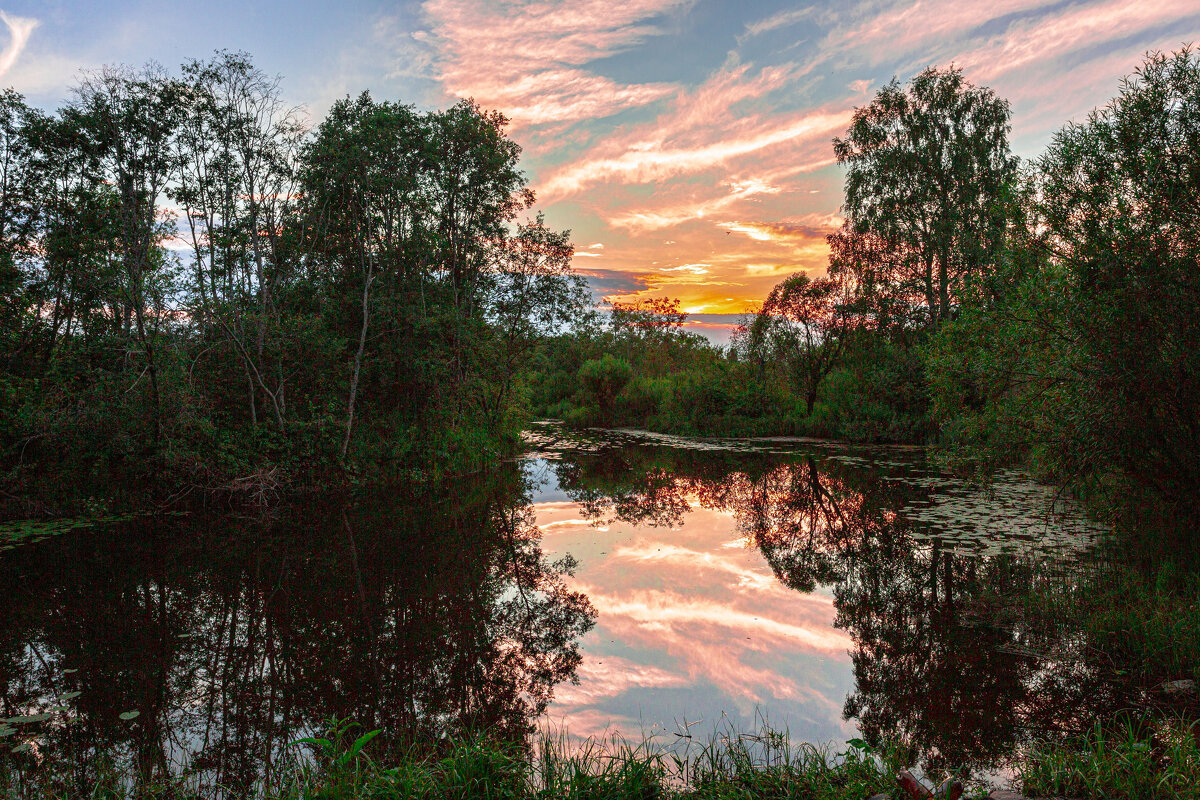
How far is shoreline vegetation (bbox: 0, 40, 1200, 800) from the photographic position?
5086mm

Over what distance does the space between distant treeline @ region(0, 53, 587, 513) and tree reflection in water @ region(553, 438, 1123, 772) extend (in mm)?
6482

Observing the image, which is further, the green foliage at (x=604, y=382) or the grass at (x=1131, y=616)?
the green foliage at (x=604, y=382)

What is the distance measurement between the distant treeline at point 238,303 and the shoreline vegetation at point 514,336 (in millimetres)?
83

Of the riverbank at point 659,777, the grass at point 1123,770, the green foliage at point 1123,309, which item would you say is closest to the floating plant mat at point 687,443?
the green foliage at point 1123,309

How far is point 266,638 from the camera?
6410 mm

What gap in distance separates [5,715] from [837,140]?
27927 millimetres

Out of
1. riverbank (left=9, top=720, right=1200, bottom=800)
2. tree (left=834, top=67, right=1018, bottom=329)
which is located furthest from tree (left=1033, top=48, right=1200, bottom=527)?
tree (left=834, top=67, right=1018, bottom=329)

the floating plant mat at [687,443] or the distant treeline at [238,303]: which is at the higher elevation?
the distant treeline at [238,303]

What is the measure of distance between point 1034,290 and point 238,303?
1594 centimetres

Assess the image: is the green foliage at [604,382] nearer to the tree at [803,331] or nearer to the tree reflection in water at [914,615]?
the tree at [803,331]

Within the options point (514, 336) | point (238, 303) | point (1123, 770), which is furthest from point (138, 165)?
point (1123, 770)

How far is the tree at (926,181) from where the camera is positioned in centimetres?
2194

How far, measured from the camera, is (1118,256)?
7.04 m

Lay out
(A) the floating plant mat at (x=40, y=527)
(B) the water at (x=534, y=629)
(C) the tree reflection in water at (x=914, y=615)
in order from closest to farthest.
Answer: (C) the tree reflection in water at (x=914, y=615)
(B) the water at (x=534, y=629)
(A) the floating plant mat at (x=40, y=527)
